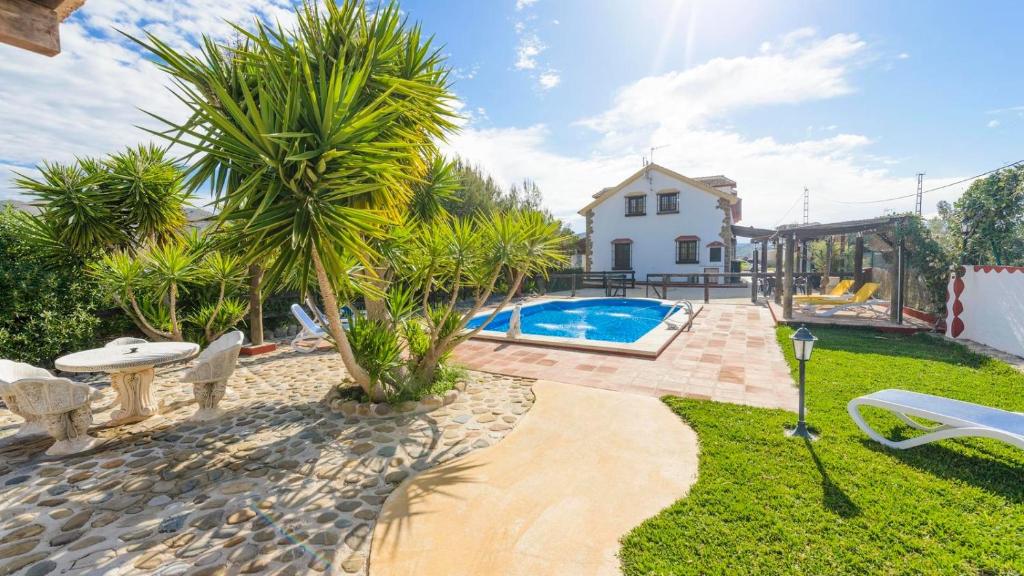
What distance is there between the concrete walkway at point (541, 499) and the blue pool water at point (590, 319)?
→ 5.92 meters

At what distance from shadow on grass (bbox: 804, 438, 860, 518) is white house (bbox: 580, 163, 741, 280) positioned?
22.5 m

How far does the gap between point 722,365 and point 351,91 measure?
6365mm

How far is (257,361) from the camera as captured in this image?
709 cm

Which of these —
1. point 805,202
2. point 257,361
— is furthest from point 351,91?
point 805,202

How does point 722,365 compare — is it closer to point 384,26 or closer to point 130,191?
point 384,26

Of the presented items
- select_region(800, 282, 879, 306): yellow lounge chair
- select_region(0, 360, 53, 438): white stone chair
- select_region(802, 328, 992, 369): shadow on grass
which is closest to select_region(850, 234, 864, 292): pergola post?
select_region(800, 282, 879, 306): yellow lounge chair

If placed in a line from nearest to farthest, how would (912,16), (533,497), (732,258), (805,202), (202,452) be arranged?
1. (533,497)
2. (202,452)
3. (912,16)
4. (732,258)
5. (805,202)

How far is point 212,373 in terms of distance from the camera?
4.32 meters

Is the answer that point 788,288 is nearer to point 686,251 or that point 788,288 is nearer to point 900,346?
point 900,346

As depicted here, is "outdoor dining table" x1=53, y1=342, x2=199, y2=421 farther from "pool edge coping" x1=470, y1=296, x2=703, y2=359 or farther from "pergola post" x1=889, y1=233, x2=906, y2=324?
"pergola post" x1=889, y1=233, x2=906, y2=324

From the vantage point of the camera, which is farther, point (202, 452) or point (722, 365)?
point (722, 365)

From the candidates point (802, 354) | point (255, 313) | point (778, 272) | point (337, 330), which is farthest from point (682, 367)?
point (778, 272)

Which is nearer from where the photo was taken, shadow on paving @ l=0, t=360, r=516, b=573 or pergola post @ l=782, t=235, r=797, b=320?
shadow on paving @ l=0, t=360, r=516, b=573

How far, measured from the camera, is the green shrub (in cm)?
565
